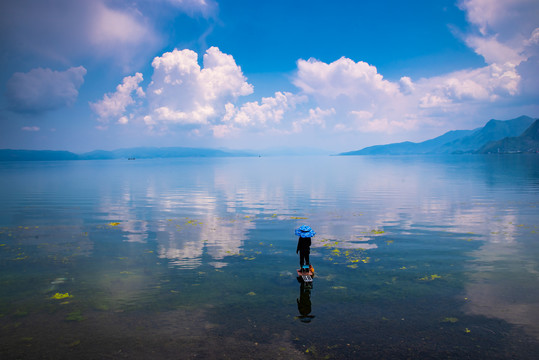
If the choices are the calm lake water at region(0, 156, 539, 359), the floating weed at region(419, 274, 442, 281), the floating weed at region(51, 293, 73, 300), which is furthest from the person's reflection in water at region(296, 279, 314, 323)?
the floating weed at region(51, 293, 73, 300)

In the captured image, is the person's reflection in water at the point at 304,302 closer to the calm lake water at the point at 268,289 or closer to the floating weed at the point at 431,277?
the calm lake water at the point at 268,289

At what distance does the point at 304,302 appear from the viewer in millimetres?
17203

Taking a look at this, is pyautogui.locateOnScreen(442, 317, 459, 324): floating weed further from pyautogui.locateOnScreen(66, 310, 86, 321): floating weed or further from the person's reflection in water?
pyautogui.locateOnScreen(66, 310, 86, 321): floating weed

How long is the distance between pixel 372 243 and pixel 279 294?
1377cm

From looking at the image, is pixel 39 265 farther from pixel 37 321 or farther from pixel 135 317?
pixel 135 317

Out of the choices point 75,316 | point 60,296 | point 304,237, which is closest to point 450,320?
point 304,237

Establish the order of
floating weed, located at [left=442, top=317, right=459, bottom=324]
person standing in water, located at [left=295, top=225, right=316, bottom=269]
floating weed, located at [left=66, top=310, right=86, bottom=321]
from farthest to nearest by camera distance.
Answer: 1. person standing in water, located at [left=295, top=225, right=316, bottom=269]
2. floating weed, located at [left=66, top=310, right=86, bottom=321]
3. floating weed, located at [left=442, top=317, right=459, bottom=324]

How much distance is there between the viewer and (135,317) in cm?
1596

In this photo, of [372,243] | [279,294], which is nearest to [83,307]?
[279,294]

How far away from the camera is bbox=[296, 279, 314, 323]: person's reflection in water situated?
1562 cm

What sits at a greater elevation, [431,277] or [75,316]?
[431,277]

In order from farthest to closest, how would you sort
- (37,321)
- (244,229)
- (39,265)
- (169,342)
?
1. (244,229)
2. (39,265)
3. (37,321)
4. (169,342)

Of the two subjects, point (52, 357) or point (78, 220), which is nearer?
point (52, 357)

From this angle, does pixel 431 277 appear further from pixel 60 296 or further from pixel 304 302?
pixel 60 296
